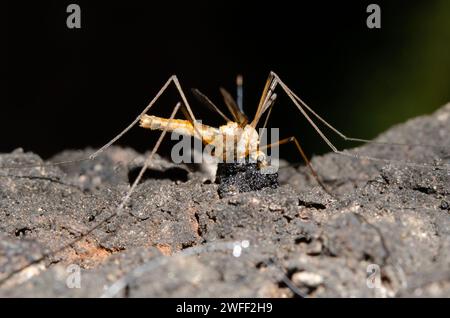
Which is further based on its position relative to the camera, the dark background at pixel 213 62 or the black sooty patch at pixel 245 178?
the dark background at pixel 213 62

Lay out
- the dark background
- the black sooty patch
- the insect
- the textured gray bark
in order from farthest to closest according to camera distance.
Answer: the dark background, the insect, the black sooty patch, the textured gray bark

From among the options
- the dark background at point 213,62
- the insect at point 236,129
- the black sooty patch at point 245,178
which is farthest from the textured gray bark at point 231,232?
the dark background at point 213,62

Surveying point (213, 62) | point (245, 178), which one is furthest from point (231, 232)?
point (213, 62)

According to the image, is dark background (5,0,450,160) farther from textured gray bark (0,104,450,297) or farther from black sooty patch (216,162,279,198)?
black sooty patch (216,162,279,198)

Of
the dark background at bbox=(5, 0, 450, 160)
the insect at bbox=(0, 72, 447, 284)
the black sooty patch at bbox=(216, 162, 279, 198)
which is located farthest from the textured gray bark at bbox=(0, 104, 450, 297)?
the dark background at bbox=(5, 0, 450, 160)

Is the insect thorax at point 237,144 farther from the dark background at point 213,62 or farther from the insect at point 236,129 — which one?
the dark background at point 213,62

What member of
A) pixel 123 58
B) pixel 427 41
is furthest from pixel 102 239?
pixel 427 41
